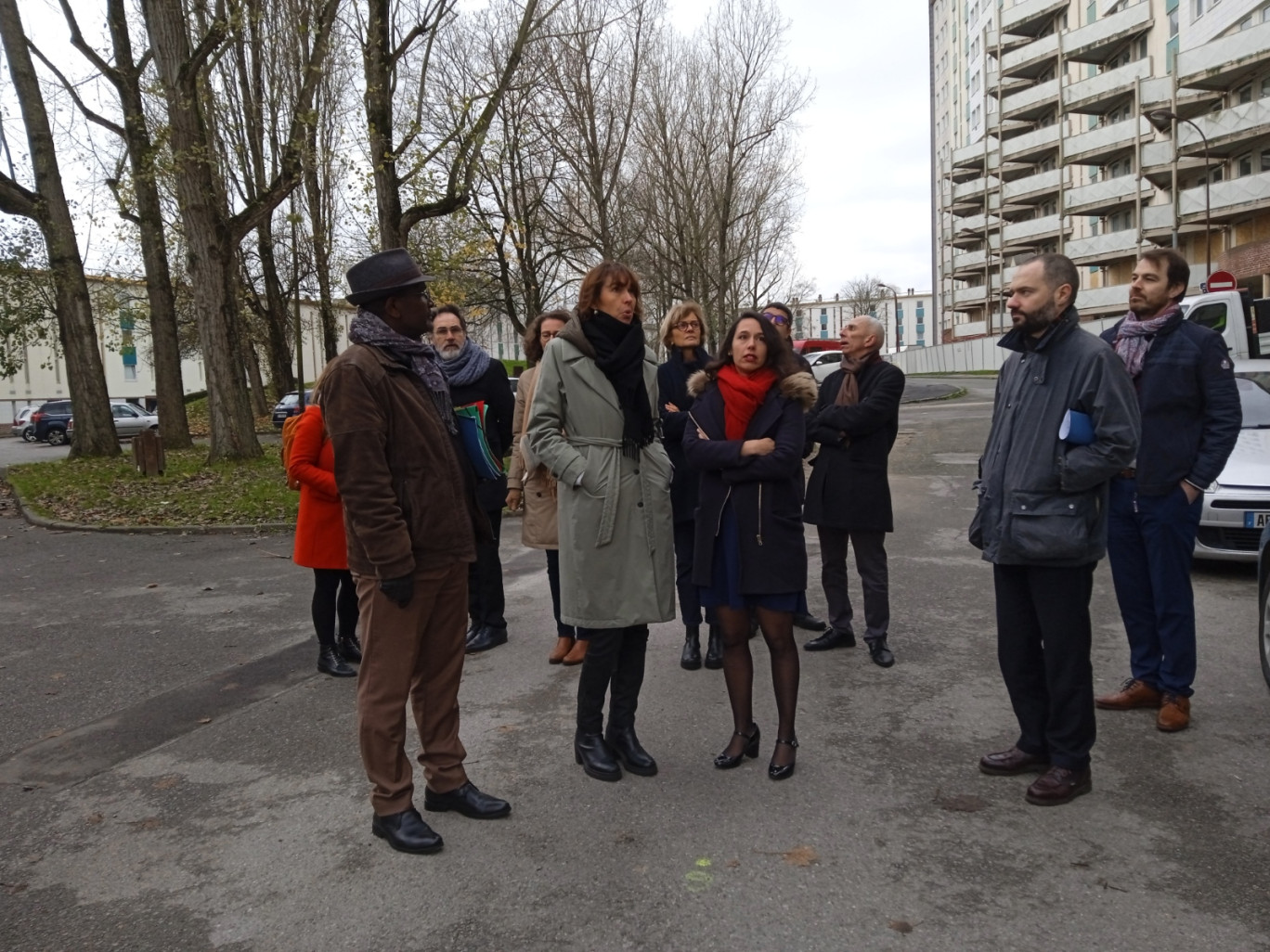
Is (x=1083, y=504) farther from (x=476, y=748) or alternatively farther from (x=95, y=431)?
(x=95, y=431)

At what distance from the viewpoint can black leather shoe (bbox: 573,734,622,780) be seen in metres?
4.13

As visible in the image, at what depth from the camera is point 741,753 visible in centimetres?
420

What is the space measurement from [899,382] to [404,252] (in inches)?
126

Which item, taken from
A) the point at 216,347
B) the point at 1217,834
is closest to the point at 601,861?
the point at 1217,834

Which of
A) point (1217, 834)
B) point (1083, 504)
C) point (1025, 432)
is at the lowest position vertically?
point (1217, 834)

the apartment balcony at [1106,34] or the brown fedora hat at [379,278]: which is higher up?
the apartment balcony at [1106,34]

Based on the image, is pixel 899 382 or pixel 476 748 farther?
pixel 899 382

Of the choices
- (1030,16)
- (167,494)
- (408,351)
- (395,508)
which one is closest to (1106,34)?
(1030,16)

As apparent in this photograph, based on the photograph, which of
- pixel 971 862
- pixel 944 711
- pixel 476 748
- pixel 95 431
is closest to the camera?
pixel 971 862

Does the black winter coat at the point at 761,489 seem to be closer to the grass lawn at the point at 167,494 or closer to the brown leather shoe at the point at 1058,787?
the brown leather shoe at the point at 1058,787

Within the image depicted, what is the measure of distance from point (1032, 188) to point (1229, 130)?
21062mm

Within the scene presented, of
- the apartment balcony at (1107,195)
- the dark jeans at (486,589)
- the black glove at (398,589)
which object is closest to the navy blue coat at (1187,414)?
the black glove at (398,589)

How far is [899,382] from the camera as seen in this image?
5.86 m

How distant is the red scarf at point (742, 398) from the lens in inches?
166
